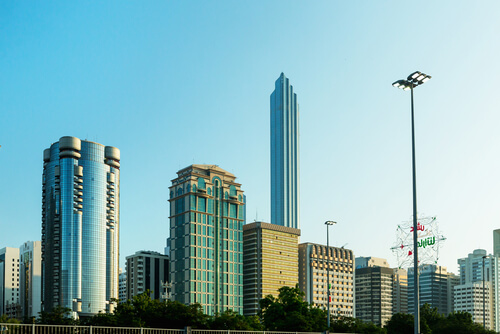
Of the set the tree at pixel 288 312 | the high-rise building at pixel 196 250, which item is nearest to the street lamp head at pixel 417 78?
the tree at pixel 288 312

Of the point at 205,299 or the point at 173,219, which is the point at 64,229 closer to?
the point at 173,219

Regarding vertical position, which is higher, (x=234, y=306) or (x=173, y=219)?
(x=173, y=219)

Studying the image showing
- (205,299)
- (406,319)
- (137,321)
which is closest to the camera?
(137,321)

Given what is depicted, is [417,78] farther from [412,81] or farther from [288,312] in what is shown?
[288,312]

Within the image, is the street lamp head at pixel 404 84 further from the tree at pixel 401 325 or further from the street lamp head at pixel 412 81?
the tree at pixel 401 325

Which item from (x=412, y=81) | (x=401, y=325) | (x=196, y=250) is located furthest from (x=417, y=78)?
(x=196, y=250)

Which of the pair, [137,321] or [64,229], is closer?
[137,321]

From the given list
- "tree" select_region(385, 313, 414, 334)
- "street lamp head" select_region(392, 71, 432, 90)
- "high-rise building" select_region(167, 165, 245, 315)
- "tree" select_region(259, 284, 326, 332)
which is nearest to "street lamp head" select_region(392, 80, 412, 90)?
"street lamp head" select_region(392, 71, 432, 90)

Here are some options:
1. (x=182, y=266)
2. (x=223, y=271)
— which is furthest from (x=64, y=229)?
(x=223, y=271)

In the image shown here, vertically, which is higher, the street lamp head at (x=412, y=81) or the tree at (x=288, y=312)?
the street lamp head at (x=412, y=81)

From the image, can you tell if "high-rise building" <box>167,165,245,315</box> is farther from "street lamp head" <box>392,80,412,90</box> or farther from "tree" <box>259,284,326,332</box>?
"street lamp head" <box>392,80,412,90</box>

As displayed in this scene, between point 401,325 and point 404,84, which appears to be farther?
point 401,325

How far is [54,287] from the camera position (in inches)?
7707

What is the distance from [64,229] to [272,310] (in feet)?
440
